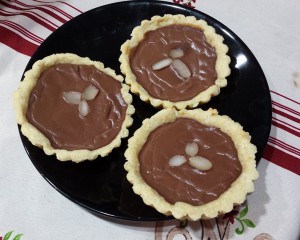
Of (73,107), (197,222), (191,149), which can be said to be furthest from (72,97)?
(197,222)

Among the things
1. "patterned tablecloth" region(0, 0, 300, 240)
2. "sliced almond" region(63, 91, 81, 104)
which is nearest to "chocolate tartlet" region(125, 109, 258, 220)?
"patterned tablecloth" region(0, 0, 300, 240)

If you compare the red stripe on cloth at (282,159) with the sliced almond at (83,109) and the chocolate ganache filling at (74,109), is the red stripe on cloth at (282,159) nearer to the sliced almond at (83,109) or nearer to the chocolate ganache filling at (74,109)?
the chocolate ganache filling at (74,109)

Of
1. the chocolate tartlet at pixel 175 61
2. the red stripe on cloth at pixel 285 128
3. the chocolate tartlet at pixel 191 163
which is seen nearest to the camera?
the chocolate tartlet at pixel 191 163

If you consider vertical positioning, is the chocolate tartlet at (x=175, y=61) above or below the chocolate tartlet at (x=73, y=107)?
above

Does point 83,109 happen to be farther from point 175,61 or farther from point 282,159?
point 282,159

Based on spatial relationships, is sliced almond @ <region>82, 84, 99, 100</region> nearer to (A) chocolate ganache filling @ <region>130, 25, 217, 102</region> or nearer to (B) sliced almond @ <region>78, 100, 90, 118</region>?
(B) sliced almond @ <region>78, 100, 90, 118</region>

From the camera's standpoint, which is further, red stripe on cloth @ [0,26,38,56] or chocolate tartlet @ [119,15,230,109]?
red stripe on cloth @ [0,26,38,56]

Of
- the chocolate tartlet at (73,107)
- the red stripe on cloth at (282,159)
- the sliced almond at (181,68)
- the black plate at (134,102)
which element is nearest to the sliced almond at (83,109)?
the chocolate tartlet at (73,107)
